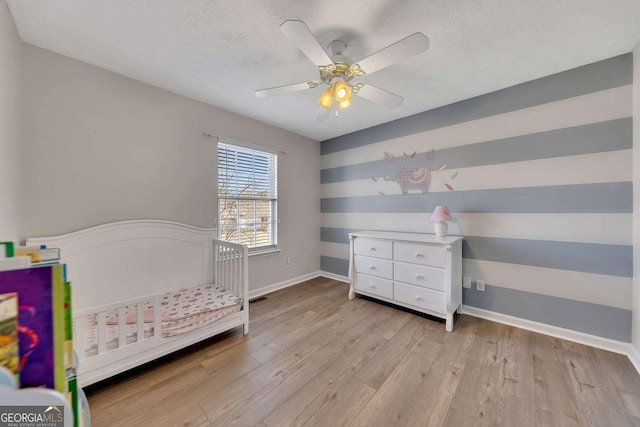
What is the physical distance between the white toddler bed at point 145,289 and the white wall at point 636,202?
9.82 feet

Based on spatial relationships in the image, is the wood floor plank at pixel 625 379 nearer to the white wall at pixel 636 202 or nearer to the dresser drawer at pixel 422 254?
the white wall at pixel 636 202

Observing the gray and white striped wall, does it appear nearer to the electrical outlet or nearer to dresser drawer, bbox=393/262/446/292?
the electrical outlet

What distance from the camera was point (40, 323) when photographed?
18.8 inches

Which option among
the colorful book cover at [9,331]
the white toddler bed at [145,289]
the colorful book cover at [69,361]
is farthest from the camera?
the white toddler bed at [145,289]

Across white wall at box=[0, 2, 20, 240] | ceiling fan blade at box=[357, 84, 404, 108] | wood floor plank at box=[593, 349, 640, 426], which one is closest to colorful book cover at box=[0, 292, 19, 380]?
white wall at box=[0, 2, 20, 240]

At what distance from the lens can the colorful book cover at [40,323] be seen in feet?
1.51

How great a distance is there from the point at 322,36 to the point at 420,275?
2.23 m

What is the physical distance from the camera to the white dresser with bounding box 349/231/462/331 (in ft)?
7.39

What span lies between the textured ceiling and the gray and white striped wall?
27cm

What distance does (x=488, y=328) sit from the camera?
2.23 meters

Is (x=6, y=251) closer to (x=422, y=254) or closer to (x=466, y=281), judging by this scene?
(x=422, y=254)

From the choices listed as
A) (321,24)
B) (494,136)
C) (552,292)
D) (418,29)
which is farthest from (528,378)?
(321,24)

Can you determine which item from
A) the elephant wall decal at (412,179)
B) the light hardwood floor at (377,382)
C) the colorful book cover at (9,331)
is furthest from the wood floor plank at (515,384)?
the colorful book cover at (9,331)

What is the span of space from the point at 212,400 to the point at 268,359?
457 mm
